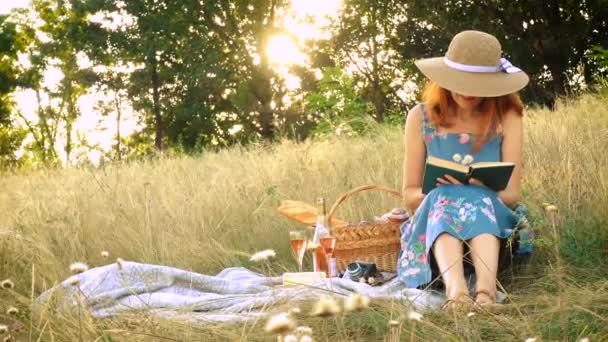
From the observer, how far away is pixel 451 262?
3.46 m

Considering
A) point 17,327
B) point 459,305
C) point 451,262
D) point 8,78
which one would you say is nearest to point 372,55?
point 8,78

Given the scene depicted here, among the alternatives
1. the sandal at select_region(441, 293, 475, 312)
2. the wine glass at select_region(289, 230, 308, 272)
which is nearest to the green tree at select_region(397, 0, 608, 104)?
the wine glass at select_region(289, 230, 308, 272)

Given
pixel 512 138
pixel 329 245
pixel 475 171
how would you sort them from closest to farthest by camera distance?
1. pixel 475 171
2. pixel 512 138
3. pixel 329 245

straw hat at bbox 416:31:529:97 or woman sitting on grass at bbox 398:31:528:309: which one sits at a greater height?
straw hat at bbox 416:31:529:97

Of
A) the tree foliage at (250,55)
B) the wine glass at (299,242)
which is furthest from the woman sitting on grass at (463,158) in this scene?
the tree foliage at (250,55)

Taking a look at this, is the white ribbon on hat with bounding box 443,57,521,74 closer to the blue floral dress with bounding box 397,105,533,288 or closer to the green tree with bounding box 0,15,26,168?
the blue floral dress with bounding box 397,105,533,288

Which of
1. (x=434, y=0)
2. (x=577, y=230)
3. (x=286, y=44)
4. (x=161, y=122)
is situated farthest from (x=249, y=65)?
(x=577, y=230)

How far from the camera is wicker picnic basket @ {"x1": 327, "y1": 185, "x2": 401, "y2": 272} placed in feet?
13.8

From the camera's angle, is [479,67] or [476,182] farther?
[479,67]

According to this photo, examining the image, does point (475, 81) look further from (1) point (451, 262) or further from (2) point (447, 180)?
(1) point (451, 262)

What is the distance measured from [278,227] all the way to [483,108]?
5.49ft

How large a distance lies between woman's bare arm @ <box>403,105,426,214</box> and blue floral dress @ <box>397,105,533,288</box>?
0.03 m

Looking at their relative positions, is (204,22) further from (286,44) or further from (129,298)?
Result: (129,298)

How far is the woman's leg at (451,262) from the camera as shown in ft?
11.0
